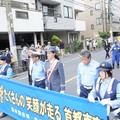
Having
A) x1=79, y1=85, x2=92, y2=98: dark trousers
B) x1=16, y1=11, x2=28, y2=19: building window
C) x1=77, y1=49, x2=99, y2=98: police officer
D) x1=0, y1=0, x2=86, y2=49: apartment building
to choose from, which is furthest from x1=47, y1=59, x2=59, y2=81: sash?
x1=16, y1=11, x2=28, y2=19: building window

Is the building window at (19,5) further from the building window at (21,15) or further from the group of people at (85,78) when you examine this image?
the group of people at (85,78)

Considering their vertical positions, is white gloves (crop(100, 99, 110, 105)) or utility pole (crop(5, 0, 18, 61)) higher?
utility pole (crop(5, 0, 18, 61))

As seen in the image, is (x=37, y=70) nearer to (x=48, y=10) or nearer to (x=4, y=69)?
(x=4, y=69)

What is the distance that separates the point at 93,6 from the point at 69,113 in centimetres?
4923

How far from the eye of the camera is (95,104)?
378 cm

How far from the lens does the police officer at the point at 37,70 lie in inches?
220

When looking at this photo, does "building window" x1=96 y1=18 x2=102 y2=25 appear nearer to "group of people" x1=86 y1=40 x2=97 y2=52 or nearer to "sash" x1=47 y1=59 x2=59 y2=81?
"group of people" x1=86 y1=40 x2=97 y2=52

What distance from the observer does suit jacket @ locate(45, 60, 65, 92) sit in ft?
16.6

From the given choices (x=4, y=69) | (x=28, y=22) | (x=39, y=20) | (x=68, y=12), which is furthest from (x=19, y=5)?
(x=4, y=69)

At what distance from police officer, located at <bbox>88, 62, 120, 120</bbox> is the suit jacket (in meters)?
1.18

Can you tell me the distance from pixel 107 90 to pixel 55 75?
5.28 feet

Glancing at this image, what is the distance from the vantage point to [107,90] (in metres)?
3.77

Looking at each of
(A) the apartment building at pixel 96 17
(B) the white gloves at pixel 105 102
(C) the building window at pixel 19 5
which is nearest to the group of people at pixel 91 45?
(C) the building window at pixel 19 5

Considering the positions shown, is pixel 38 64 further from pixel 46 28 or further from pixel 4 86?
pixel 46 28
